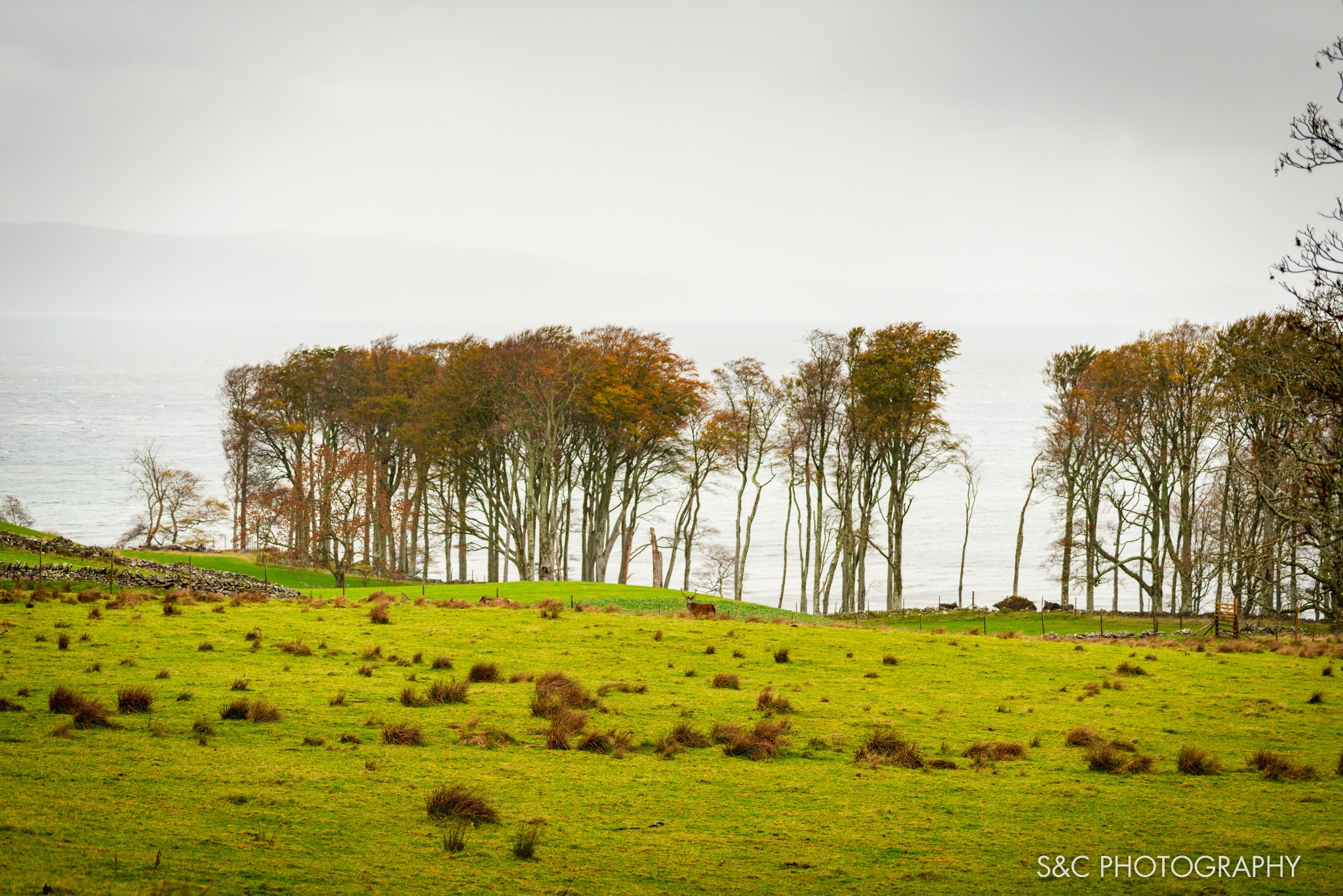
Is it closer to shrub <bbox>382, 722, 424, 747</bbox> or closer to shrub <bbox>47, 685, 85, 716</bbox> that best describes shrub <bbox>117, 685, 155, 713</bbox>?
shrub <bbox>47, 685, 85, 716</bbox>

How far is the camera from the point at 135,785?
10.8 meters

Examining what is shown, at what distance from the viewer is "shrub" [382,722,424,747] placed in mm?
14086

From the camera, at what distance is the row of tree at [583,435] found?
171 feet

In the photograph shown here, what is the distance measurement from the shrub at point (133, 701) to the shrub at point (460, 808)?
6.47m

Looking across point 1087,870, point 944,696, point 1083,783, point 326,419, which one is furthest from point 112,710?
point 326,419

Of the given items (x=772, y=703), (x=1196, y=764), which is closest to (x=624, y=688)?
(x=772, y=703)

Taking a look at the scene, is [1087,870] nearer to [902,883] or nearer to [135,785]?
[902,883]

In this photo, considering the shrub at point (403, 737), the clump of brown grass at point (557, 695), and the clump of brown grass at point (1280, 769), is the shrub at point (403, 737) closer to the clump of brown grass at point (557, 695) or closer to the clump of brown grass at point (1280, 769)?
the clump of brown grass at point (557, 695)

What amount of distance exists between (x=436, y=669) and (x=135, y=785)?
961cm

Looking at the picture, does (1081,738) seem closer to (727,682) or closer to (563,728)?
(727,682)

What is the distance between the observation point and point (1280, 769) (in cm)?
1416

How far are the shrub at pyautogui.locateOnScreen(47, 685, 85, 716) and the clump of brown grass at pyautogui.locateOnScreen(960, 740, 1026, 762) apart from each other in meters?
13.4

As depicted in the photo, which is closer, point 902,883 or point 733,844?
point 902,883

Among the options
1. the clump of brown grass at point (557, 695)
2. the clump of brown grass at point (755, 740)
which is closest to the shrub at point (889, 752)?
the clump of brown grass at point (755, 740)
